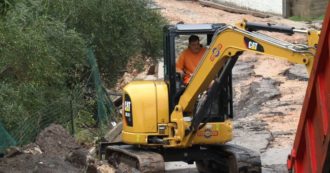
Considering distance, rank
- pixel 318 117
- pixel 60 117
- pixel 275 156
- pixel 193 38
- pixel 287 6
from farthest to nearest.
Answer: pixel 287 6, pixel 60 117, pixel 275 156, pixel 193 38, pixel 318 117

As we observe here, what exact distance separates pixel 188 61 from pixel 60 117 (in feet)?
19.5

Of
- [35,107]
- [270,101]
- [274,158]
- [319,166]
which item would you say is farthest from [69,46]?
[319,166]

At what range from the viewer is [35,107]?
1666cm

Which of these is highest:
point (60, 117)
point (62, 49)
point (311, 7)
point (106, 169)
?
point (311, 7)

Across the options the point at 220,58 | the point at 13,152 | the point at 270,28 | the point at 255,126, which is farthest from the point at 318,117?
the point at 255,126

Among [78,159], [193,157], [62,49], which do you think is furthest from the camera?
[62,49]

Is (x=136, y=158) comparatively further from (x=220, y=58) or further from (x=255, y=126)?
(x=255, y=126)

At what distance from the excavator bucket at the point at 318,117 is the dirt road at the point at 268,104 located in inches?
242

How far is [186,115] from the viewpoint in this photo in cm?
1179

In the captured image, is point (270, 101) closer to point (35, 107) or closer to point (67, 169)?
point (35, 107)

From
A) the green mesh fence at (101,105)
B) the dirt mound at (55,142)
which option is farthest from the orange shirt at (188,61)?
the green mesh fence at (101,105)

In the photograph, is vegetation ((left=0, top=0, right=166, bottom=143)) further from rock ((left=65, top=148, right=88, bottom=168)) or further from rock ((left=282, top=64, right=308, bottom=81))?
rock ((left=282, top=64, right=308, bottom=81))

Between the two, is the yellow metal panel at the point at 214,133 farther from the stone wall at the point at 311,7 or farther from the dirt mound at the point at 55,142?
the stone wall at the point at 311,7

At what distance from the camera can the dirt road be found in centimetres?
1535
